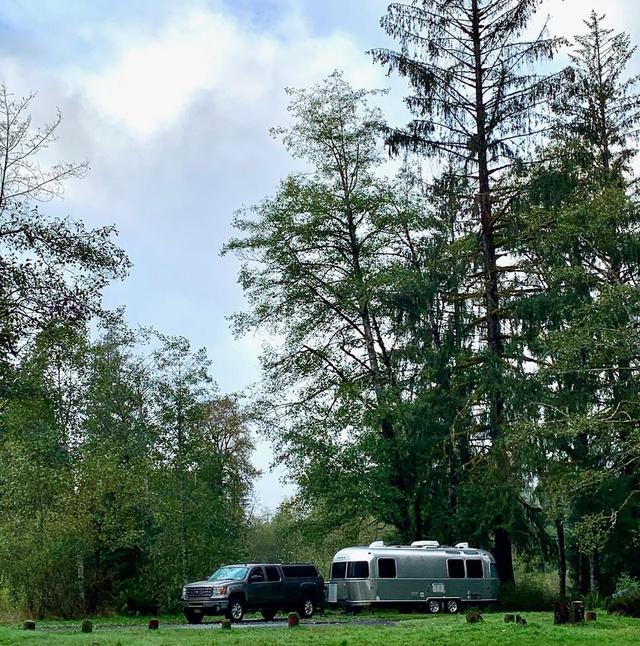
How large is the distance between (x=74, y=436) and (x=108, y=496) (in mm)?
8010

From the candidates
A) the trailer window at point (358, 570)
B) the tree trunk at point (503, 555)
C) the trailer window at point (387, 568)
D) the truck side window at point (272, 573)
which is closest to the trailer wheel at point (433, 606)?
the trailer window at point (387, 568)

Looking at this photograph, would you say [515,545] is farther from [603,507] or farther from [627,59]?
[627,59]

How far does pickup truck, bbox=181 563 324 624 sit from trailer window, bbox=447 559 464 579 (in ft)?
13.8

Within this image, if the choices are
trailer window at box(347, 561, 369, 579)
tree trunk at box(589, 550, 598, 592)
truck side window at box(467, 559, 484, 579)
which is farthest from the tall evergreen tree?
trailer window at box(347, 561, 369, 579)

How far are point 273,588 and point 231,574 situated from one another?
1323 mm

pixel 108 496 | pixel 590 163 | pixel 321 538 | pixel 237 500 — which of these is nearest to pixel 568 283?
pixel 590 163

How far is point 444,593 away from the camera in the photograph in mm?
28344

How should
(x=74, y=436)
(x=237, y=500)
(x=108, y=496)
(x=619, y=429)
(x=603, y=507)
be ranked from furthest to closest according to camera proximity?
(x=237, y=500) < (x=74, y=436) < (x=108, y=496) < (x=603, y=507) < (x=619, y=429)

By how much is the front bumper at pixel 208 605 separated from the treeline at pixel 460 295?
239 inches

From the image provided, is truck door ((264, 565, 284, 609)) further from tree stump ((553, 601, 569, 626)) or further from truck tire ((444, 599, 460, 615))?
tree stump ((553, 601, 569, 626))

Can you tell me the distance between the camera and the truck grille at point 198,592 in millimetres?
25688

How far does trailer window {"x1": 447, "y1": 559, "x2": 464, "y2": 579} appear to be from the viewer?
28.4 metres

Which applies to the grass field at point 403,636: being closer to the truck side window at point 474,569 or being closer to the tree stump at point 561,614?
the tree stump at point 561,614

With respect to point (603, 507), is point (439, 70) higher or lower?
higher
